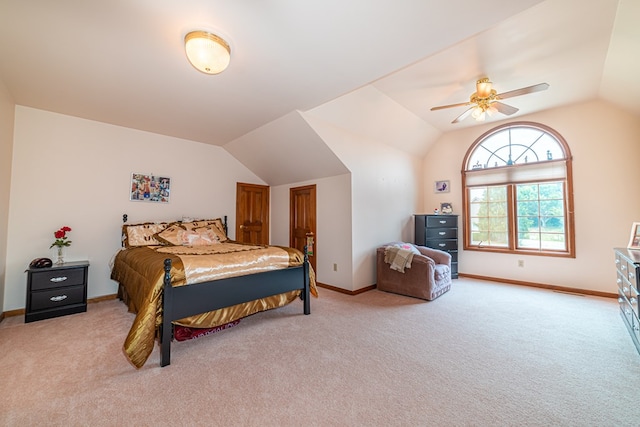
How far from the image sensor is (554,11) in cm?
228

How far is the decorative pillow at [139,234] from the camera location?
12.4ft

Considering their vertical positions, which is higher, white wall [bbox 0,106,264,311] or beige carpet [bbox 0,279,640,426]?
white wall [bbox 0,106,264,311]

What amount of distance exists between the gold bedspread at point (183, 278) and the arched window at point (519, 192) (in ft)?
13.3

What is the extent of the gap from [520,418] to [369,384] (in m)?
0.92

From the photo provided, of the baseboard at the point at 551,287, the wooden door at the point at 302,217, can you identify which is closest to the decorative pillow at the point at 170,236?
the wooden door at the point at 302,217

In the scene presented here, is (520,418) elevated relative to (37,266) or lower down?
lower down

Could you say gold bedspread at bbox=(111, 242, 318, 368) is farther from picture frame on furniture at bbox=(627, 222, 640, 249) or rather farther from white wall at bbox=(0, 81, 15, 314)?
picture frame on furniture at bbox=(627, 222, 640, 249)

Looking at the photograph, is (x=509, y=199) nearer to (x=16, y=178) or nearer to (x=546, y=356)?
(x=546, y=356)

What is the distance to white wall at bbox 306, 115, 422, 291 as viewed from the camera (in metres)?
4.20

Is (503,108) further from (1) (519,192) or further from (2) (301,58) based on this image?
(2) (301,58)

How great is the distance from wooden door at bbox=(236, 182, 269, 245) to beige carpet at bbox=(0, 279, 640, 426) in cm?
261

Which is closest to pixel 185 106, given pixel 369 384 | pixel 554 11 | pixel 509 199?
pixel 369 384

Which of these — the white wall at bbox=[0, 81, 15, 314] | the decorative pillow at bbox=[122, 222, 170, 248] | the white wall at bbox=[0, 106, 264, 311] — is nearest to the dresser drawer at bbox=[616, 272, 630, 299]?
the decorative pillow at bbox=[122, 222, 170, 248]

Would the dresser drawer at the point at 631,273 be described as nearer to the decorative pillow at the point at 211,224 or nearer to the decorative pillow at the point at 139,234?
the decorative pillow at the point at 211,224
